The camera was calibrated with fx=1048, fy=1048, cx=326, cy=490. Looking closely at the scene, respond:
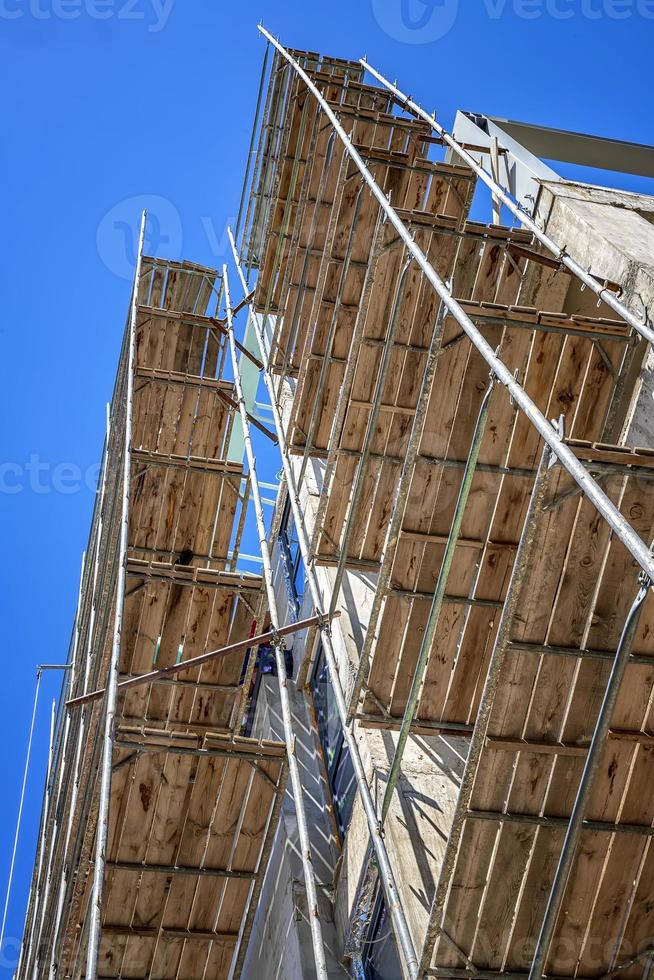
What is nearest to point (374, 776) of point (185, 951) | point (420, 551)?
point (420, 551)

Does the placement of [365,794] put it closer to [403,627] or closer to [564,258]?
[403,627]

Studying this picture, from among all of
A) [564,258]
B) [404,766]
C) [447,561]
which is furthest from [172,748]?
[564,258]

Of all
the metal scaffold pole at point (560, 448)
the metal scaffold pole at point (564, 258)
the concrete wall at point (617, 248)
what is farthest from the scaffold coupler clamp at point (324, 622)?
the metal scaffold pole at point (564, 258)

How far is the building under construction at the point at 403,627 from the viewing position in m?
5.21

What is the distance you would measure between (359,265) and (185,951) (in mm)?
6640

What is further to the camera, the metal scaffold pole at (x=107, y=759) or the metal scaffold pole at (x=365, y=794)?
the metal scaffold pole at (x=107, y=759)

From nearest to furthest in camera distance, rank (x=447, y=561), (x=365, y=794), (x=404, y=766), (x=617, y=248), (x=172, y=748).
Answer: (x=447, y=561) → (x=365, y=794) → (x=404, y=766) → (x=172, y=748) → (x=617, y=248)

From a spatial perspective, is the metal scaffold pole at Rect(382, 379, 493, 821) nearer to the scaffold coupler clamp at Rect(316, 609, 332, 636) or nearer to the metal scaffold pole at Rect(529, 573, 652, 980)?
the metal scaffold pole at Rect(529, 573, 652, 980)

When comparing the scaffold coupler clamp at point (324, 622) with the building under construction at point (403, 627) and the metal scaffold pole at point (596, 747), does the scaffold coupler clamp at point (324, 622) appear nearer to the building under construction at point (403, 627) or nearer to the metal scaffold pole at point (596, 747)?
the building under construction at point (403, 627)

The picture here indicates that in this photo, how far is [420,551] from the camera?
7.33 m

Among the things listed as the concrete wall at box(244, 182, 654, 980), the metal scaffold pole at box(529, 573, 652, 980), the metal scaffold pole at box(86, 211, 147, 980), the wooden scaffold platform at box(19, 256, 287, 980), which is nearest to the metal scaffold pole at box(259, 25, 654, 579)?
the metal scaffold pole at box(529, 573, 652, 980)

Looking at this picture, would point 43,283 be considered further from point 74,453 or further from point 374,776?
point 374,776

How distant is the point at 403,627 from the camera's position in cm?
740

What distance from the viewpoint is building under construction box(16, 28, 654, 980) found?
5.21 metres
